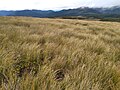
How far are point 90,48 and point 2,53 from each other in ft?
10.1

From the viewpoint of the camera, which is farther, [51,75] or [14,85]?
[51,75]

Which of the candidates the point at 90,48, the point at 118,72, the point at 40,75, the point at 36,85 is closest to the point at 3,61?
the point at 40,75

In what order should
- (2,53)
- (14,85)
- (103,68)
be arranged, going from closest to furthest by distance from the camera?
1. (14,85)
2. (2,53)
3. (103,68)

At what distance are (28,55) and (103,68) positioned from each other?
1.30m

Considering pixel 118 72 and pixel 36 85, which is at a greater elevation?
pixel 36 85

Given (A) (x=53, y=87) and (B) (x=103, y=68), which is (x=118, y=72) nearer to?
(B) (x=103, y=68)

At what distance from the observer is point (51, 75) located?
2762 mm

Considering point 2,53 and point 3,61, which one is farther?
point 2,53

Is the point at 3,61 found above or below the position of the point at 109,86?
above

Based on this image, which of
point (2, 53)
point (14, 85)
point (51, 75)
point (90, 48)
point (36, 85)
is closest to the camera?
point (14, 85)

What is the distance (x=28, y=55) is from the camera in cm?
391

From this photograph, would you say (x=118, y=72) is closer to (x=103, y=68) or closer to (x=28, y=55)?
(x=103, y=68)

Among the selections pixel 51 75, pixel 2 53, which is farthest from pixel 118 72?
pixel 2 53

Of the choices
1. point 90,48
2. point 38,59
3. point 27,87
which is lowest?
point 90,48
